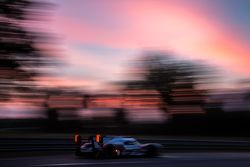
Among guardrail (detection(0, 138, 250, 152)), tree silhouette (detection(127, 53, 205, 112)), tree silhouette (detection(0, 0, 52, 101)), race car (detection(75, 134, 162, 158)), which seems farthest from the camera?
tree silhouette (detection(127, 53, 205, 112))

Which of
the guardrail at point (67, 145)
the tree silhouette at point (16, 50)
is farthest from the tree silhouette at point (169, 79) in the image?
the tree silhouette at point (16, 50)

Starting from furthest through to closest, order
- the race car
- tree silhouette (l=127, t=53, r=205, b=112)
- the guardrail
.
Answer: tree silhouette (l=127, t=53, r=205, b=112) → the guardrail → the race car

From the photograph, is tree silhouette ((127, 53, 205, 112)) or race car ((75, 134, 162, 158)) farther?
tree silhouette ((127, 53, 205, 112))

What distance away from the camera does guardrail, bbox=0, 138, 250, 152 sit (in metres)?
20.6

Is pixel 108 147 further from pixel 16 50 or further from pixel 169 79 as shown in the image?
pixel 169 79

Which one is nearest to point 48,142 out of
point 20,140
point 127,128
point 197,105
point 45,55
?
point 20,140

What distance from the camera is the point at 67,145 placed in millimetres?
23000

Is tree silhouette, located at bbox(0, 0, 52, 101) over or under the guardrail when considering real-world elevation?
over

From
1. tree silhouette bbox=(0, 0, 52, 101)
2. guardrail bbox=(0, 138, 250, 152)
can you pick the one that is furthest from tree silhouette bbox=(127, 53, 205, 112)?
tree silhouette bbox=(0, 0, 52, 101)

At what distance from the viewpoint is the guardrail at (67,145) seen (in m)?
20.6

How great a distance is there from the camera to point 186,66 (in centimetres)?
6047

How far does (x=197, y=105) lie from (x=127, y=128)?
33.3 ft

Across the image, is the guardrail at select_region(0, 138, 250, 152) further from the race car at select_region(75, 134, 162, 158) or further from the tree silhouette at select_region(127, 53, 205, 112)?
the tree silhouette at select_region(127, 53, 205, 112)

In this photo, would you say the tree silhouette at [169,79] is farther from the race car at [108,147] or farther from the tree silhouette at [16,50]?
the tree silhouette at [16,50]
